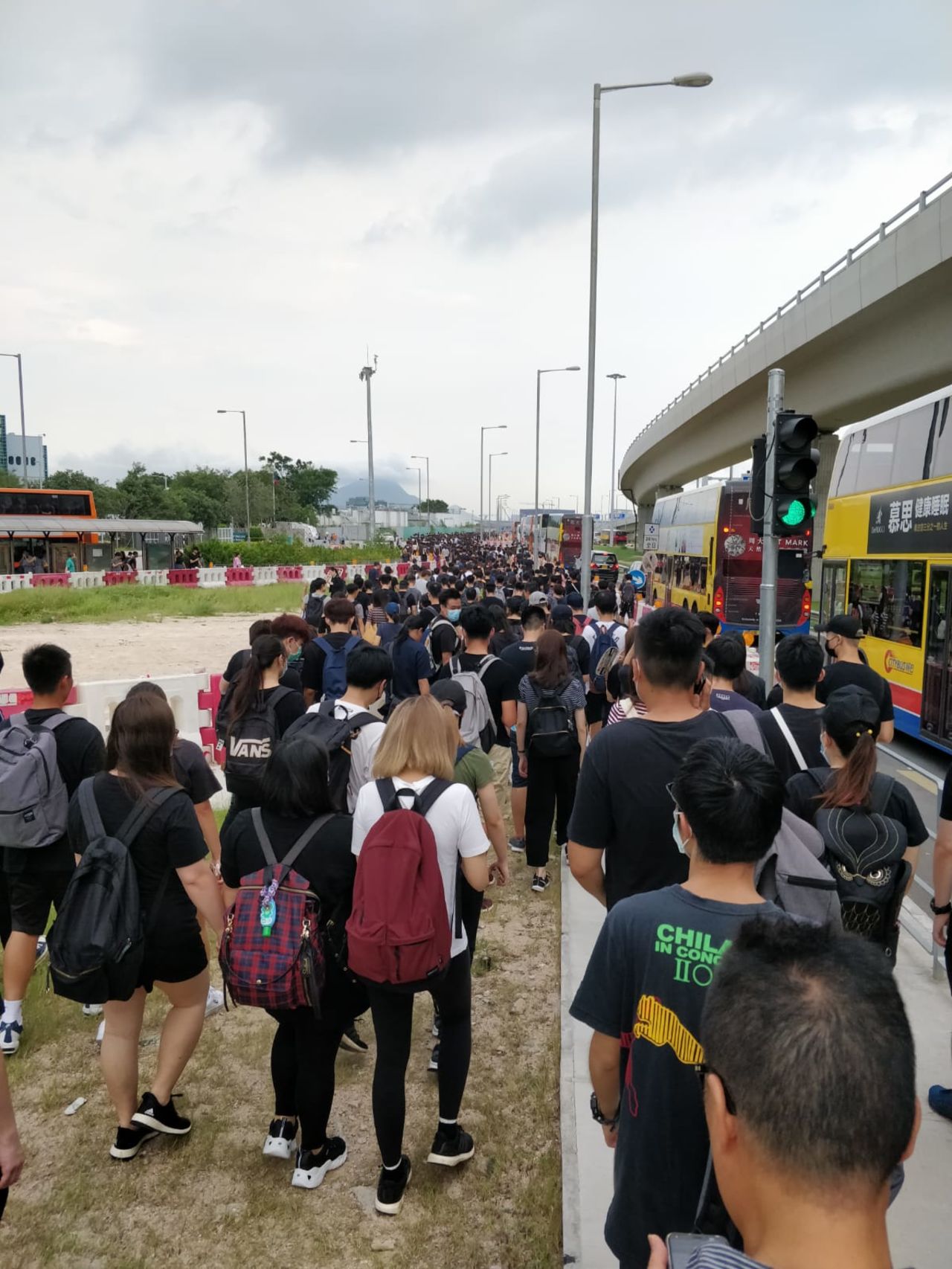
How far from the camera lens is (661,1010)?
6.45 ft

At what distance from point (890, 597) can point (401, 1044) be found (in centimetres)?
1042

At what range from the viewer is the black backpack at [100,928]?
311 cm

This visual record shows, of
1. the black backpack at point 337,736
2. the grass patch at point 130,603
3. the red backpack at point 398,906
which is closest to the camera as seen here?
the red backpack at point 398,906

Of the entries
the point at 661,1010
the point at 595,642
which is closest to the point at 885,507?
the point at 595,642

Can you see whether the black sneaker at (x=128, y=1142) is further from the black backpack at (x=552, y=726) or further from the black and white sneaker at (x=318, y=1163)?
the black backpack at (x=552, y=726)

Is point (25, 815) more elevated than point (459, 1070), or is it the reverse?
point (25, 815)

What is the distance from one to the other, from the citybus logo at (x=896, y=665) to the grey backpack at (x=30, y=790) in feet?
32.6

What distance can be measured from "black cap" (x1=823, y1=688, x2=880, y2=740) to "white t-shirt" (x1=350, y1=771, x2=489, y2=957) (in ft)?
4.78

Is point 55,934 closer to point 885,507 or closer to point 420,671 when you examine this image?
point 420,671

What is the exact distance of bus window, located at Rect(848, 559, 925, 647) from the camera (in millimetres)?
10727

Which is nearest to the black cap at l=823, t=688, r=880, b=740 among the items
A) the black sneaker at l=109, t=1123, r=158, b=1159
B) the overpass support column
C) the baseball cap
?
the baseball cap

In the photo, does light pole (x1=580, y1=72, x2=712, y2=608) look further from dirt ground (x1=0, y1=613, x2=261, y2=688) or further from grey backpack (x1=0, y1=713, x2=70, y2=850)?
grey backpack (x1=0, y1=713, x2=70, y2=850)

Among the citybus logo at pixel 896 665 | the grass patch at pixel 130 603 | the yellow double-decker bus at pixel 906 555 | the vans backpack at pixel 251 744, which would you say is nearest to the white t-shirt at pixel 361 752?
the vans backpack at pixel 251 744

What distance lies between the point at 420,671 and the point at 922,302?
15.9 meters
